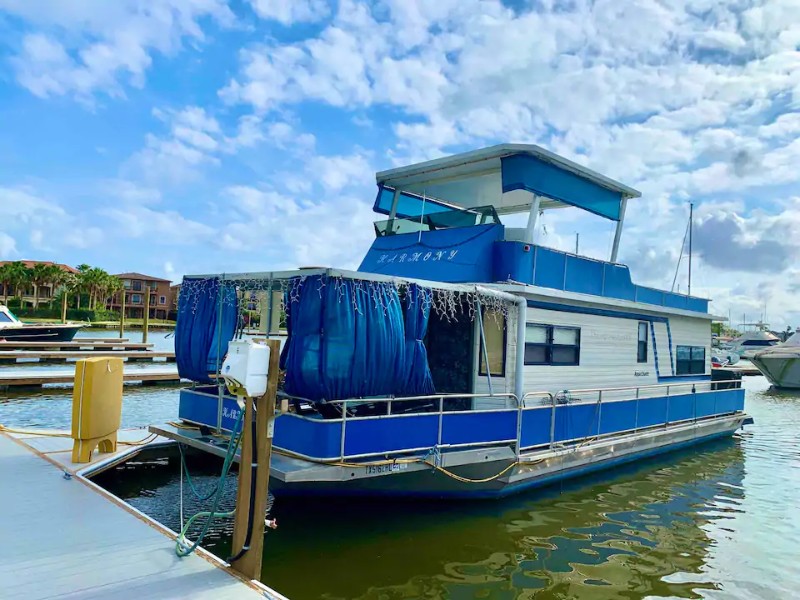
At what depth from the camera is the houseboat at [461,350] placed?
6.88 meters

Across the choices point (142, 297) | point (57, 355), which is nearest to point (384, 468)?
point (57, 355)

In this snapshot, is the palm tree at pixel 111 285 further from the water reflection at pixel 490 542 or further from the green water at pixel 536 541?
the water reflection at pixel 490 542

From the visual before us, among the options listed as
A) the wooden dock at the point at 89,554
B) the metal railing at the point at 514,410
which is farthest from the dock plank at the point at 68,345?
the metal railing at the point at 514,410

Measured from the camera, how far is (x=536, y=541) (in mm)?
7738

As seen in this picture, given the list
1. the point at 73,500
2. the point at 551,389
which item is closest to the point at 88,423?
the point at 73,500

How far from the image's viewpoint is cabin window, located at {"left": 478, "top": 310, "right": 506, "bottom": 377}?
31.1 feet

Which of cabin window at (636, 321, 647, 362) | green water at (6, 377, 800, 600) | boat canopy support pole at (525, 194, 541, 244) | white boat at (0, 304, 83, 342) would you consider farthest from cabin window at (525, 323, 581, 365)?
white boat at (0, 304, 83, 342)

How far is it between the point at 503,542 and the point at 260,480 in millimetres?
3765

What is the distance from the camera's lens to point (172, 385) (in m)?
24.2

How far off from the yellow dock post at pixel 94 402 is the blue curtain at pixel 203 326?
1142mm

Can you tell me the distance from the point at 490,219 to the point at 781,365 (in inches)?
1164

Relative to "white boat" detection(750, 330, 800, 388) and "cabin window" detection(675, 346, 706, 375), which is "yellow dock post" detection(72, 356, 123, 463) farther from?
"white boat" detection(750, 330, 800, 388)

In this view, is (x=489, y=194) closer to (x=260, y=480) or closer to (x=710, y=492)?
(x=710, y=492)

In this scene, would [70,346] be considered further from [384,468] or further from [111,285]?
[111,285]
